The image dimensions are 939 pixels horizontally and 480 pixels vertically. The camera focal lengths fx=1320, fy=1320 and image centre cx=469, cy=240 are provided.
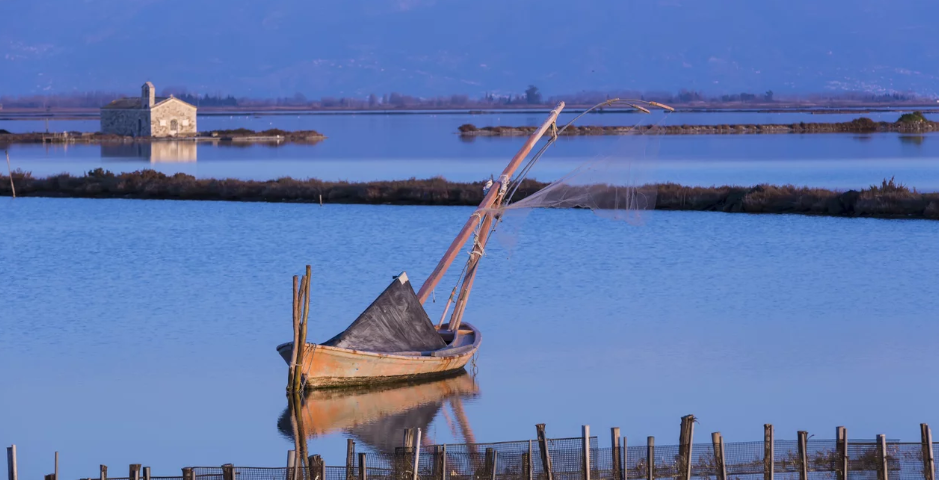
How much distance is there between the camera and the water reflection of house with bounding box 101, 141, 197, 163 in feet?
273

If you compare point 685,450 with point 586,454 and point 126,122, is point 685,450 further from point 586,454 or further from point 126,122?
point 126,122

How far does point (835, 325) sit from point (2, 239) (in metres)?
24.9

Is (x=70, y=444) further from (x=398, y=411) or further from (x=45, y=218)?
(x=45, y=218)

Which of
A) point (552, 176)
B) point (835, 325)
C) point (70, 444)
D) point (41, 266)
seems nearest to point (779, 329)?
point (835, 325)

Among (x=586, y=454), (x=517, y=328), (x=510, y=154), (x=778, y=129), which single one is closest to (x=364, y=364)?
(x=517, y=328)

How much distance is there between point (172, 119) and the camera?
378 ft

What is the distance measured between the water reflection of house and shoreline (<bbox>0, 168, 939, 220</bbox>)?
28.8 meters

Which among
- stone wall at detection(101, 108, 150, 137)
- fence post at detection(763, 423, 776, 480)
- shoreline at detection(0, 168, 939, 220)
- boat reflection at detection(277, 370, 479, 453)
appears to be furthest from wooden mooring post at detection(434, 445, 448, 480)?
stone wall at detection(101, 108, 150, 137)

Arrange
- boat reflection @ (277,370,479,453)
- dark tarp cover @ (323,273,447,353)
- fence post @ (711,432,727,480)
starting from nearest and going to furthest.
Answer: fence post @ (711,432,727,480)
boat reflection @ (277,370,479,453)
dark tarp cover @ (323,273,447,353)

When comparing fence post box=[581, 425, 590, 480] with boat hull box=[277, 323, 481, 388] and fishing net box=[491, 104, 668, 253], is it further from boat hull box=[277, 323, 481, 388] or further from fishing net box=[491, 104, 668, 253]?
fishing net box=[491, 104, 668, 253]

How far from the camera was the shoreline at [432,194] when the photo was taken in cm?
4006

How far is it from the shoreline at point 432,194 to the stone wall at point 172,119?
199 ft

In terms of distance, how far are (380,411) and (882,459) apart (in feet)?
23.5

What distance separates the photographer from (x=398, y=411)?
1650cm
